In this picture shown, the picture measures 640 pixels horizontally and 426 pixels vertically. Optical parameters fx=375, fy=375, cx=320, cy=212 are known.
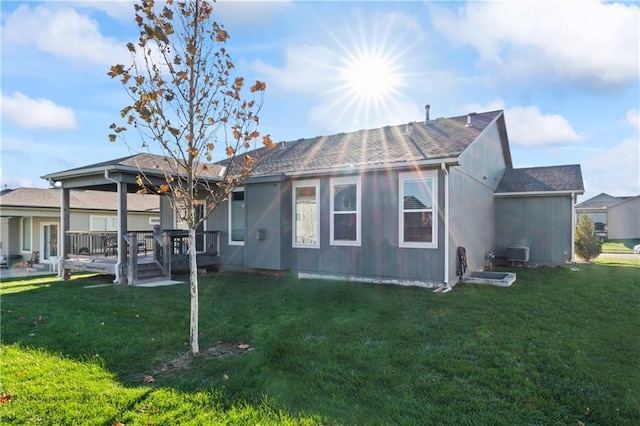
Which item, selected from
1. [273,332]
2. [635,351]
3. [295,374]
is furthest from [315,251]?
[635,351]

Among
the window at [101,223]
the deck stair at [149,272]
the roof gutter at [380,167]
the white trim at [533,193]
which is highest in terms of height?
the roof gutter at [380,167]

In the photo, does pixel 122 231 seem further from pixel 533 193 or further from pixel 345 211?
pixel 533 193

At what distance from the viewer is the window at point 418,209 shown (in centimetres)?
847

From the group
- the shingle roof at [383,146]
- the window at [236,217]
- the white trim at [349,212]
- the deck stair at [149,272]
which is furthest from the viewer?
the window at [236,217]

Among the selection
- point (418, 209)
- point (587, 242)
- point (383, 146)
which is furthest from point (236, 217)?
point (587, 242)

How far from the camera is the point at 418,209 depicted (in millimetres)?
8664

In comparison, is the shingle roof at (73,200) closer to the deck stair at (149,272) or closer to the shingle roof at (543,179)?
the deck stair at (149,272)

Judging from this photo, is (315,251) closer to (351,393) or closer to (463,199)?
(463,199)

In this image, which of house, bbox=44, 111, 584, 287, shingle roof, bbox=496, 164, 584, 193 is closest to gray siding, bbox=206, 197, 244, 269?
house, bbox=44, 111, 584, 287

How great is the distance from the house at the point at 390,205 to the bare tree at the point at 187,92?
2.78 metres

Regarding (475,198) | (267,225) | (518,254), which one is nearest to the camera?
(267,225)

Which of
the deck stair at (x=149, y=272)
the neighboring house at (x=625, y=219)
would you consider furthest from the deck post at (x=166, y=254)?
the neighboring house at (x=625, y=219)

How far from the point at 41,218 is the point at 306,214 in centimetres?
1590

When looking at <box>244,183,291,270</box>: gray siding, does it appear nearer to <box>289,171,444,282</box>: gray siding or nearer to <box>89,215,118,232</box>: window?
<box>289,171,444,282</box>: gray siding
